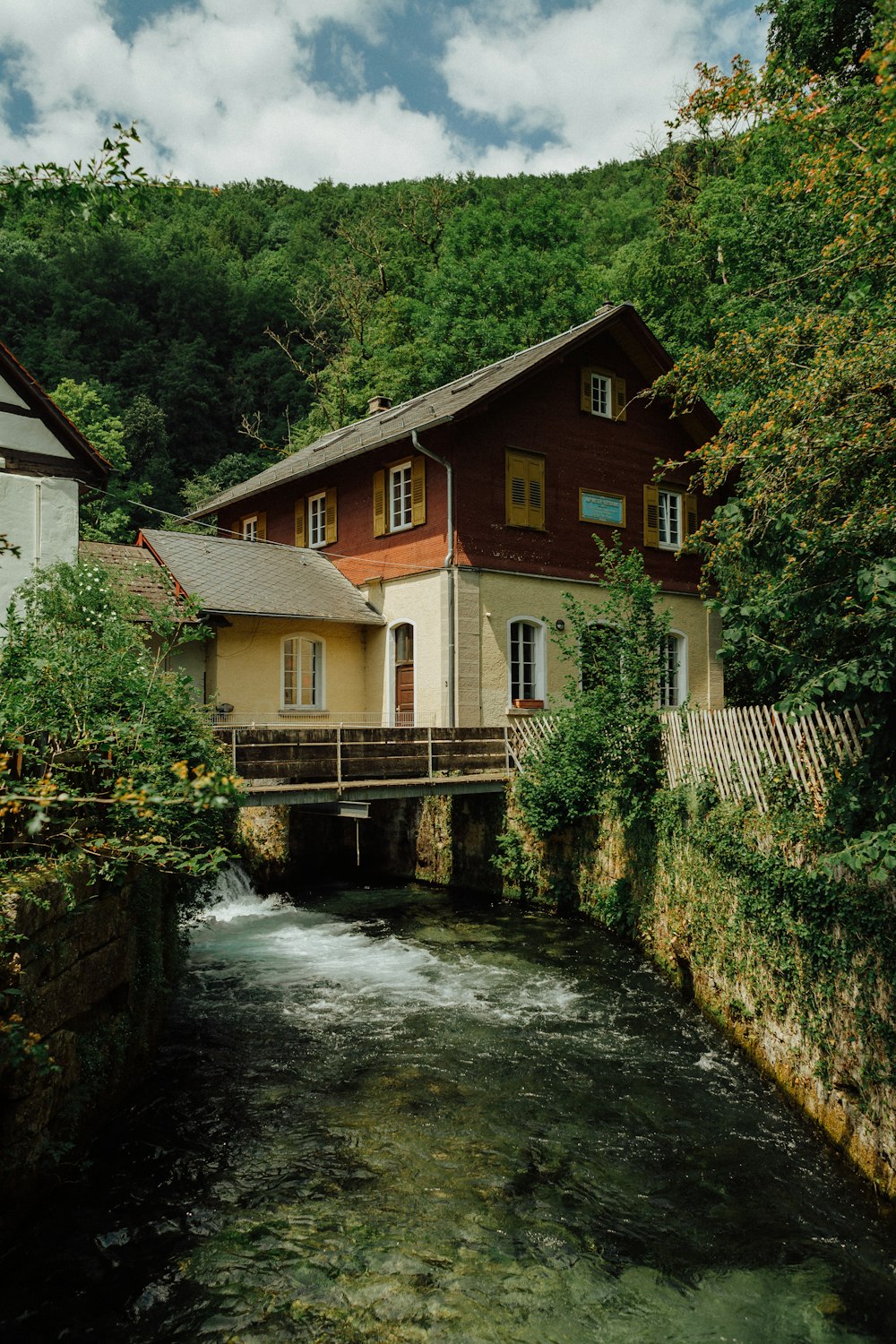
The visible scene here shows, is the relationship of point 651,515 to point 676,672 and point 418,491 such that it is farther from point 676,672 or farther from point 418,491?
point 418,491

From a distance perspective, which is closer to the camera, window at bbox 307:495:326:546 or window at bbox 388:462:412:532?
window at bbox 388:462:412:532

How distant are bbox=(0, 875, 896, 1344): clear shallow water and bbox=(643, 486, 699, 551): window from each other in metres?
14.4

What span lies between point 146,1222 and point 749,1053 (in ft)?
17.0

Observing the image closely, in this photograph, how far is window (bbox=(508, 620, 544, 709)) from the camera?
19562mm

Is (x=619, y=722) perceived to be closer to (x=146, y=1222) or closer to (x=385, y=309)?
(x=146, y=1222)

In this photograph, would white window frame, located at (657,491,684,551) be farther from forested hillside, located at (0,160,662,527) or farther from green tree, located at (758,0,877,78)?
forested hillside, located at (0,160,662,527)

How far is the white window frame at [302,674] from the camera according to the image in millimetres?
19719

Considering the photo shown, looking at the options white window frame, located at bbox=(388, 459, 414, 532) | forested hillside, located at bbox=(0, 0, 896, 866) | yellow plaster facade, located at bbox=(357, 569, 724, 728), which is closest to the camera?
forested hillside, located at bbox=(0, 0, 896, 866)

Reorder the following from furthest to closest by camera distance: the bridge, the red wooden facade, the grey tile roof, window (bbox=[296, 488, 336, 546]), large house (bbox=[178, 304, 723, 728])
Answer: window (bbox=[296, 488, 336, 546]) → the red wooden facade → the grey tile roof → large house (bbox=[178, 304, 723, 728]) → the bridge

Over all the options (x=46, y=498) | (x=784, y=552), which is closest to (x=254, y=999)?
(x=784, y=552)

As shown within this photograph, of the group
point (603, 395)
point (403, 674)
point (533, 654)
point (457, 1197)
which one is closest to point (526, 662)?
point (533, 654)

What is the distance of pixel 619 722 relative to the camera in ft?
42.1

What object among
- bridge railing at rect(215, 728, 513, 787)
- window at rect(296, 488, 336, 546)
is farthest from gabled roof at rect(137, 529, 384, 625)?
bridge railing at rect(215, 728, 513, 787)

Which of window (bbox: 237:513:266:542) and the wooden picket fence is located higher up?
window (bbox: 237:513:266:542)
